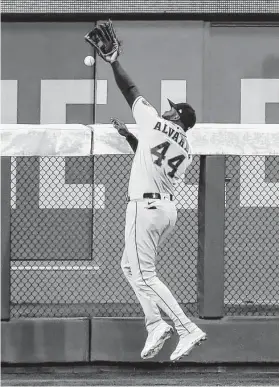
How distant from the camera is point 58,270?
8477mm

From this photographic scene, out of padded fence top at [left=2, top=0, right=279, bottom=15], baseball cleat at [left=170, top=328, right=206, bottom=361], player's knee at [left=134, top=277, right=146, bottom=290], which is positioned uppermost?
padded fence top at [left=2, top=0, right=279, bottom=15]

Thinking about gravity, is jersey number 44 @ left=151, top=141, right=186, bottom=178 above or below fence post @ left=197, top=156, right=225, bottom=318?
above

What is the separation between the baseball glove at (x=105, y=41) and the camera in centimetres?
690

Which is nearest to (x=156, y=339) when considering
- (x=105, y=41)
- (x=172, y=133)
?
(x=172, y=133)

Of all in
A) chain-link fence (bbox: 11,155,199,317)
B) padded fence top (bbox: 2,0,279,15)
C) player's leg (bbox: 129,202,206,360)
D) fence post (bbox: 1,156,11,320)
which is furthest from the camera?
padded fence top (bbox: 2,0,279,15)

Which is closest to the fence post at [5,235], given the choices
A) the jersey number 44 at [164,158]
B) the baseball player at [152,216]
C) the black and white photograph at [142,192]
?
the black and white photograph at [142,192]

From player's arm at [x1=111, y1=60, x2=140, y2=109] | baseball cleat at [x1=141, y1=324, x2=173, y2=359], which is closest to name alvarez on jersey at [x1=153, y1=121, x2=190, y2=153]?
player's arm at [x1=111, y1=60, x2=140, y2=109]

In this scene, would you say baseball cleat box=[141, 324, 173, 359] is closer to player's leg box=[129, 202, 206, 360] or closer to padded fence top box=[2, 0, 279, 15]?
player's leg box=[129, 202, 206, 360]

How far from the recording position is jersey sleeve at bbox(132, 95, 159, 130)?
22.6ft

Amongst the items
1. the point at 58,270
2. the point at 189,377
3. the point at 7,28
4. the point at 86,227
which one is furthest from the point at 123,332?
the point at 7,28

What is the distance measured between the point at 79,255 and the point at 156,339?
204 cm

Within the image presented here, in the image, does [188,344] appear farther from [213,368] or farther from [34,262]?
[34,262]

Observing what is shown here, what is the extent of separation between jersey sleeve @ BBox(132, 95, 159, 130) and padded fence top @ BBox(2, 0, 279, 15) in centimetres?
361

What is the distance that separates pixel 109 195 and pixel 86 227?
77 cm
